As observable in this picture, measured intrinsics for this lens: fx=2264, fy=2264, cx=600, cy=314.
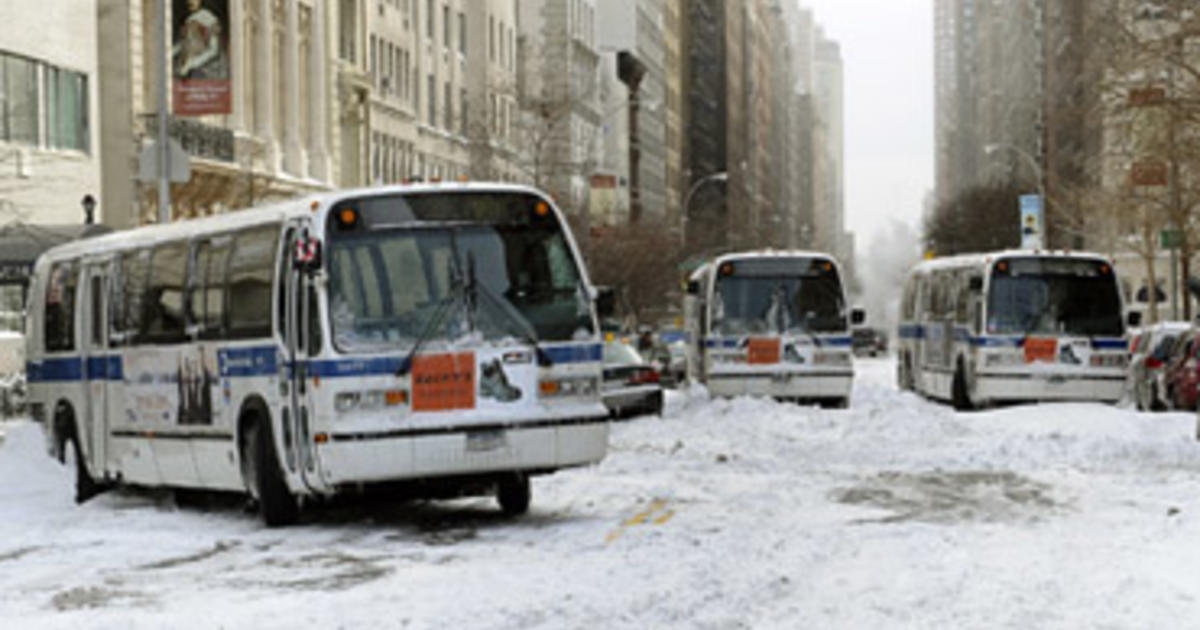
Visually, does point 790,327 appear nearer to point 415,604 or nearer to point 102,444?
point 102,444

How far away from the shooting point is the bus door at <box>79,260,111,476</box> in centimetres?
2106

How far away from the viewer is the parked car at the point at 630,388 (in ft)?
115

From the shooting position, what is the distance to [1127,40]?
41.2 m

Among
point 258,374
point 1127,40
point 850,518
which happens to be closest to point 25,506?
point 258,374

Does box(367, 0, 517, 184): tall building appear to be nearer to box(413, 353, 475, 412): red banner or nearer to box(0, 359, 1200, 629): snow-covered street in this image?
box(0, 359, 1200, 629): snow-covered street

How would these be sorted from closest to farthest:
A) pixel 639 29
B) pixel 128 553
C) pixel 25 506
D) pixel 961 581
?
pixel 961 581 < pixel 128 553 < pixel 25 506 < pixel 639 29

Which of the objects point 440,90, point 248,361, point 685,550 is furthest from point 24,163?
point 440,90

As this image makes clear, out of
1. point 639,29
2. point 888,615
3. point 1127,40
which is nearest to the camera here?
point 888,615

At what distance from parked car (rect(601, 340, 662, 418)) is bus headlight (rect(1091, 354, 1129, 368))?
266 inches

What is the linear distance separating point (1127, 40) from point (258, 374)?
2727 centimetres

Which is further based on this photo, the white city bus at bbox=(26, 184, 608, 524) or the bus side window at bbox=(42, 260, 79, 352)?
the bus side window at bbox=(42, 260, 79, 352)

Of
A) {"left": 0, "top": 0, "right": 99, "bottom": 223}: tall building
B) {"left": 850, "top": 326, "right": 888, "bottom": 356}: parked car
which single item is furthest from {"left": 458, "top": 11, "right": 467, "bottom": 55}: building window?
{"left": 0, "top": 0, "right": 99, "bottom": 223}: tall building

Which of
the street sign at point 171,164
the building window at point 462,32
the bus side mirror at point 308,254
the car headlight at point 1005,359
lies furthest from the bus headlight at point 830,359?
the building window at point 462,32

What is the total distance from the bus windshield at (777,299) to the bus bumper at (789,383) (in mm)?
742
